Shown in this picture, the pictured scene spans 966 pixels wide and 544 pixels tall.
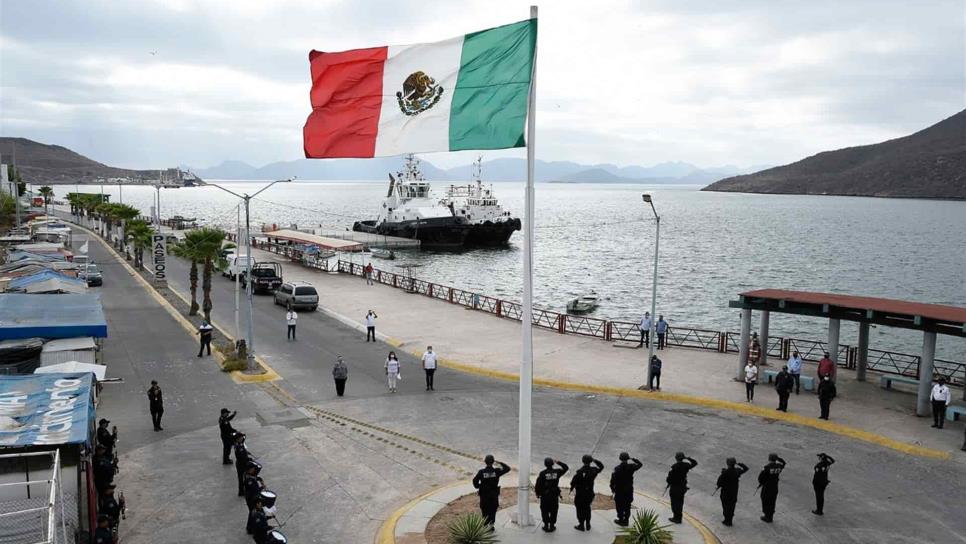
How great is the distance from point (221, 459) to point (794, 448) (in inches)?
505

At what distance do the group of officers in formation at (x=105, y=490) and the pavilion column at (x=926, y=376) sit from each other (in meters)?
18.6

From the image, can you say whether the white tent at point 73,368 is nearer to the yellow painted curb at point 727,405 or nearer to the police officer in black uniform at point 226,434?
the police officer in black uniform at point 226,434

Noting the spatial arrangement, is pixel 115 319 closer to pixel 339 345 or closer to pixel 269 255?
pixel 339 345

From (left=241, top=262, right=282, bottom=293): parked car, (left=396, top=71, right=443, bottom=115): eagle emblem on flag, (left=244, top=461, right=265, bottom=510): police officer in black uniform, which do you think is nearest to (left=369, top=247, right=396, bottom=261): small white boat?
(left=241, top=262, right=282, bottom=293): parked car

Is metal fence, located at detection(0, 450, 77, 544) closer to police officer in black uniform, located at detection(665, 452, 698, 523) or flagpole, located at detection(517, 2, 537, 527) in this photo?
flagpole, located at detection(517, 2, 537, 527)

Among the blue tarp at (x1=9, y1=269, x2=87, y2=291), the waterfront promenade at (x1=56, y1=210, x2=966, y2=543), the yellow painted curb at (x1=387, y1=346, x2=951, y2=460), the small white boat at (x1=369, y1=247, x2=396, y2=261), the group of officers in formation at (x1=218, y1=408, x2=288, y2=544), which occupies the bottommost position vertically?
the small white boat at (x1=369, y1=247, x2=396, y2=261)

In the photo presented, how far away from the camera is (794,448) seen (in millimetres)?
16812

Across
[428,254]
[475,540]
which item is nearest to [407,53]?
[475,540]

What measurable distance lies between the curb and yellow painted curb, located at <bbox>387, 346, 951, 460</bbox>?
7.06 metres

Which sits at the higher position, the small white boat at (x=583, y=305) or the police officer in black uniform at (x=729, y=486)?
the police officer in black uniform at (x=729, y=486)

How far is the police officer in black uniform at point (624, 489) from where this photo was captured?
12.0 m

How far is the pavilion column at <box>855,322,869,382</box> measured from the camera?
72.1 ft

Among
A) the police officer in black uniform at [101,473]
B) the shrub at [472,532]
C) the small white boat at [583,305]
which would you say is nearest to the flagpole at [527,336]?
the shrub at [472,532]

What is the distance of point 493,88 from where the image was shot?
11.2 m
